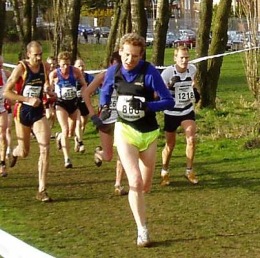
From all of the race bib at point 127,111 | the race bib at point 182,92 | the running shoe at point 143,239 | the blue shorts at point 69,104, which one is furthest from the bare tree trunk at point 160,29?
the running shoe at point 143,239

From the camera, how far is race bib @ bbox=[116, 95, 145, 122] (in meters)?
7.91

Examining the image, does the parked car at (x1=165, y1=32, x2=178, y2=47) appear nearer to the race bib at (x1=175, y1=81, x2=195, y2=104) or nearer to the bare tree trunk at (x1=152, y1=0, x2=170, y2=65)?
the bare tree trunk at (x1=152, y1=0, x2=170, y2=65)

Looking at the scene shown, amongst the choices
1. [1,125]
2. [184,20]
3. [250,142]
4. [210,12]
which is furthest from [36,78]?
[184,20]

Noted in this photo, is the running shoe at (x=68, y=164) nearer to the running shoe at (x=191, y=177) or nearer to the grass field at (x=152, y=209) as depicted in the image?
the grass field at (x=152, y=209)

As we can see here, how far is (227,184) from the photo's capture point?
37.5ft

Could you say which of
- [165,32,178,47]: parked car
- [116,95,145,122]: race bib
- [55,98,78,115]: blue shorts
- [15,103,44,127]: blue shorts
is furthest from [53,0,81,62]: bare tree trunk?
[165,32,178,47]: parked car

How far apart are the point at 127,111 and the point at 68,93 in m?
5.36

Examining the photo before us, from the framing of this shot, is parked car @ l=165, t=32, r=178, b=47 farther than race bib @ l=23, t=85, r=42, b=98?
Yes

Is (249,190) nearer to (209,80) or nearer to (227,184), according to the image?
(227,184)

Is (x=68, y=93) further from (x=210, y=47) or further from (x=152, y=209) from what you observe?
(x=210, y=47)

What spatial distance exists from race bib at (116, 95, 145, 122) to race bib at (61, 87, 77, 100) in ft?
17.0

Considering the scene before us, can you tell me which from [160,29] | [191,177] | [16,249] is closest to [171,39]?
[160,29]

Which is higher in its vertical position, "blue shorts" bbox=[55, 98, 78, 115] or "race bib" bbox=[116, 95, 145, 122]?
"race bib" bbox=[116, 95, 145, 122]

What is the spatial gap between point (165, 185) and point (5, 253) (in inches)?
269
